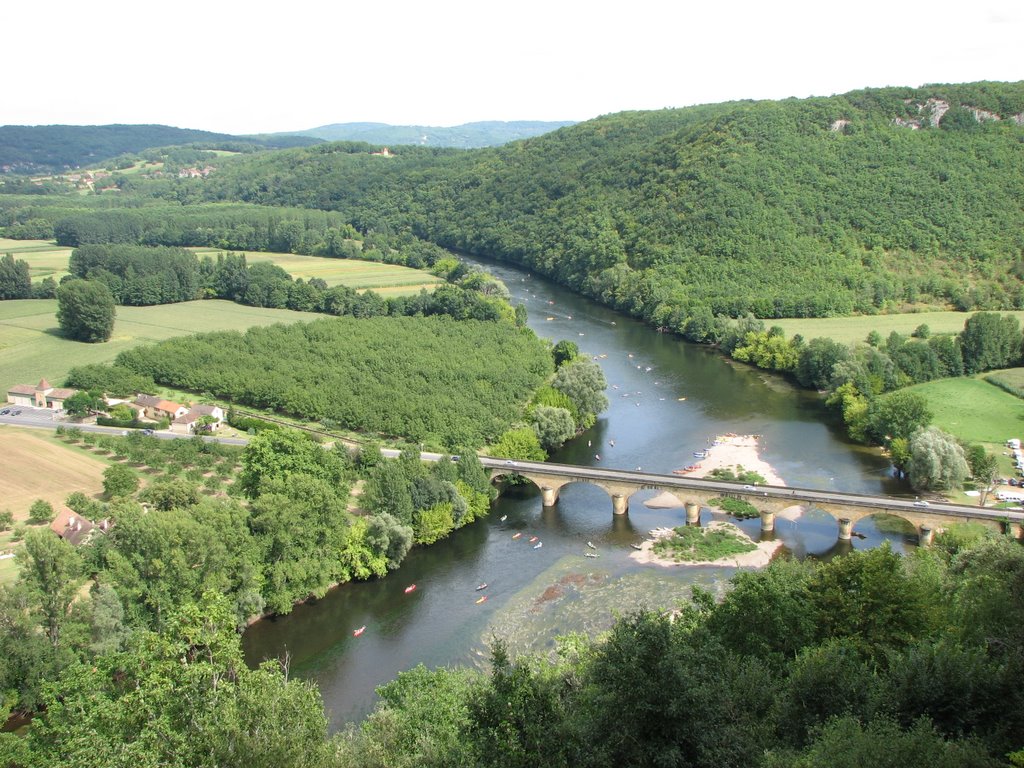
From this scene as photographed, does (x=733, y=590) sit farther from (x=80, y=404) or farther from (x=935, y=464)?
(x=80, y=404)

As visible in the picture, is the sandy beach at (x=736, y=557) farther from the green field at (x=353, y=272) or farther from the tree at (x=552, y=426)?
the green field at (x=353, y=272)

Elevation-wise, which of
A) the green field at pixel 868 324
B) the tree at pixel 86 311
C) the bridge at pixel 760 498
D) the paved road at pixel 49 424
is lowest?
the bridge at pixel 760 498

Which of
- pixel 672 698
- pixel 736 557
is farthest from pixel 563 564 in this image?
pixel 672 698

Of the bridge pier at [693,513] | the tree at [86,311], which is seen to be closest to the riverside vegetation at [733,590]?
the bridge pier at [693,513]

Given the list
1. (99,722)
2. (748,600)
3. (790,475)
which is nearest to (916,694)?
(748,600)

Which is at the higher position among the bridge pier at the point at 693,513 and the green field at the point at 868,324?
the green field at the point at 868,324
